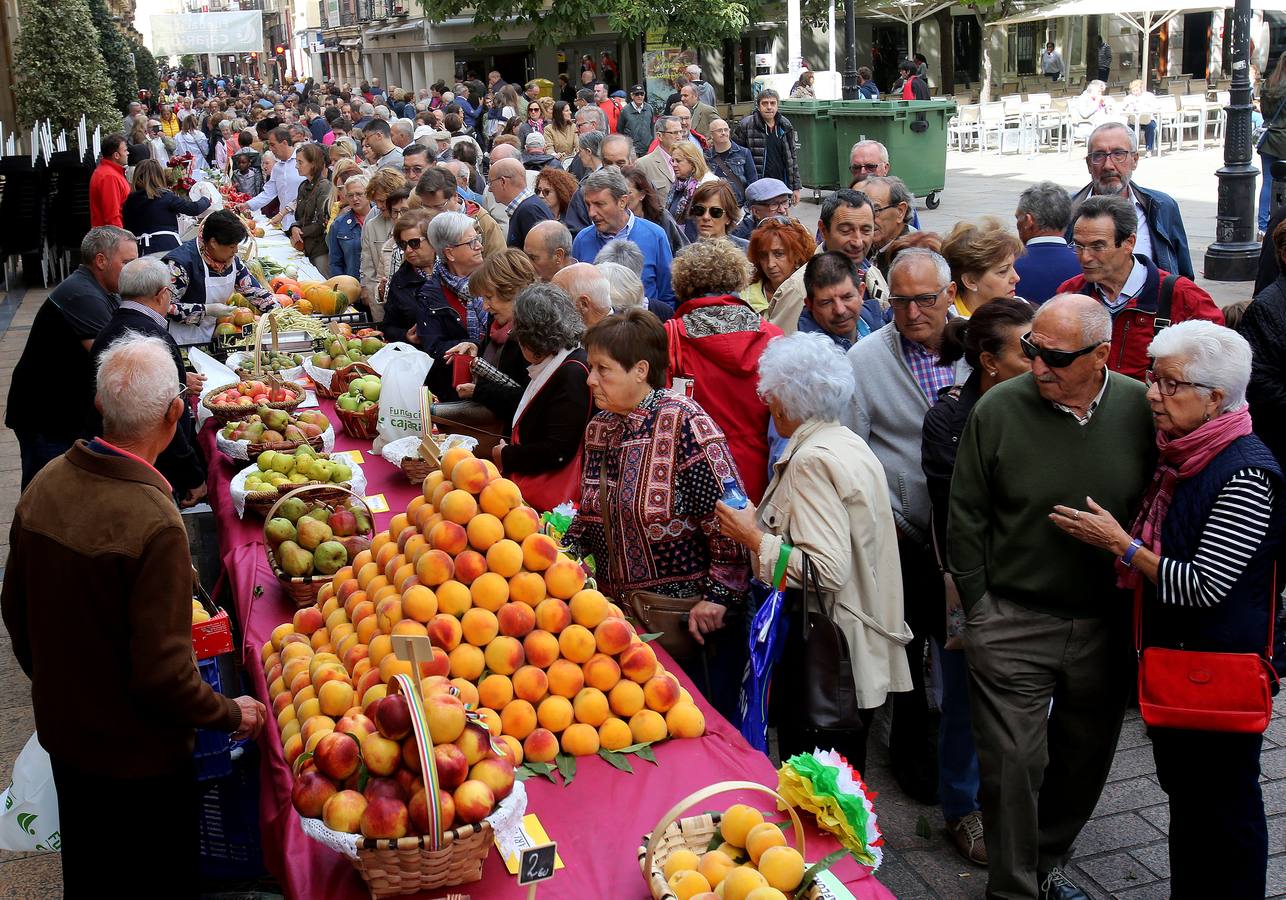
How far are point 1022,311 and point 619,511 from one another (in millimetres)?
1476

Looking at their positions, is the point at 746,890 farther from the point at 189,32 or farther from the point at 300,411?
the point at 189,32

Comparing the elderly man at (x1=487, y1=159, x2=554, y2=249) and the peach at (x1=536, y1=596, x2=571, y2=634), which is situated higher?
the elderly man at (x1=487, y1=159, x2=554, y2=249)

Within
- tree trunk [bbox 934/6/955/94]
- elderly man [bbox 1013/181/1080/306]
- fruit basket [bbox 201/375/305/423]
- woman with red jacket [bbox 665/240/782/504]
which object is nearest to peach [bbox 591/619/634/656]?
woman with red jacket [bbox 665/240/782/504]

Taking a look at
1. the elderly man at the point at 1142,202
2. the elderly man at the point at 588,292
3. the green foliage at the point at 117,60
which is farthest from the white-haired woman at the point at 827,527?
the green foliage at the point at 117,60

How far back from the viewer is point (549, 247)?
6383 millimetres

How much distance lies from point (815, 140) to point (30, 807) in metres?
17.3

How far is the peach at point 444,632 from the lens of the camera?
3.27 metres

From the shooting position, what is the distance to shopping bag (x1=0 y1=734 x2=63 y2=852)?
12.2ft

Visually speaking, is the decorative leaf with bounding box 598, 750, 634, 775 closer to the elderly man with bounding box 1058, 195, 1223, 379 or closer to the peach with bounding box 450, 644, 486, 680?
the peach with bounding box 450, 644, 486, 680

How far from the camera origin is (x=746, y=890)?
2545 millimetres

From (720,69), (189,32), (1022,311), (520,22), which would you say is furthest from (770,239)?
(189,32)

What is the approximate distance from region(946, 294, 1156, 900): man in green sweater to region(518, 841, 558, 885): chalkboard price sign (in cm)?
178

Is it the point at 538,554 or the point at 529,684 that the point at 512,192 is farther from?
the point at 529,684

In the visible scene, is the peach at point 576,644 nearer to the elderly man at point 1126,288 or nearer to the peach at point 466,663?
the peach at point 466,663
